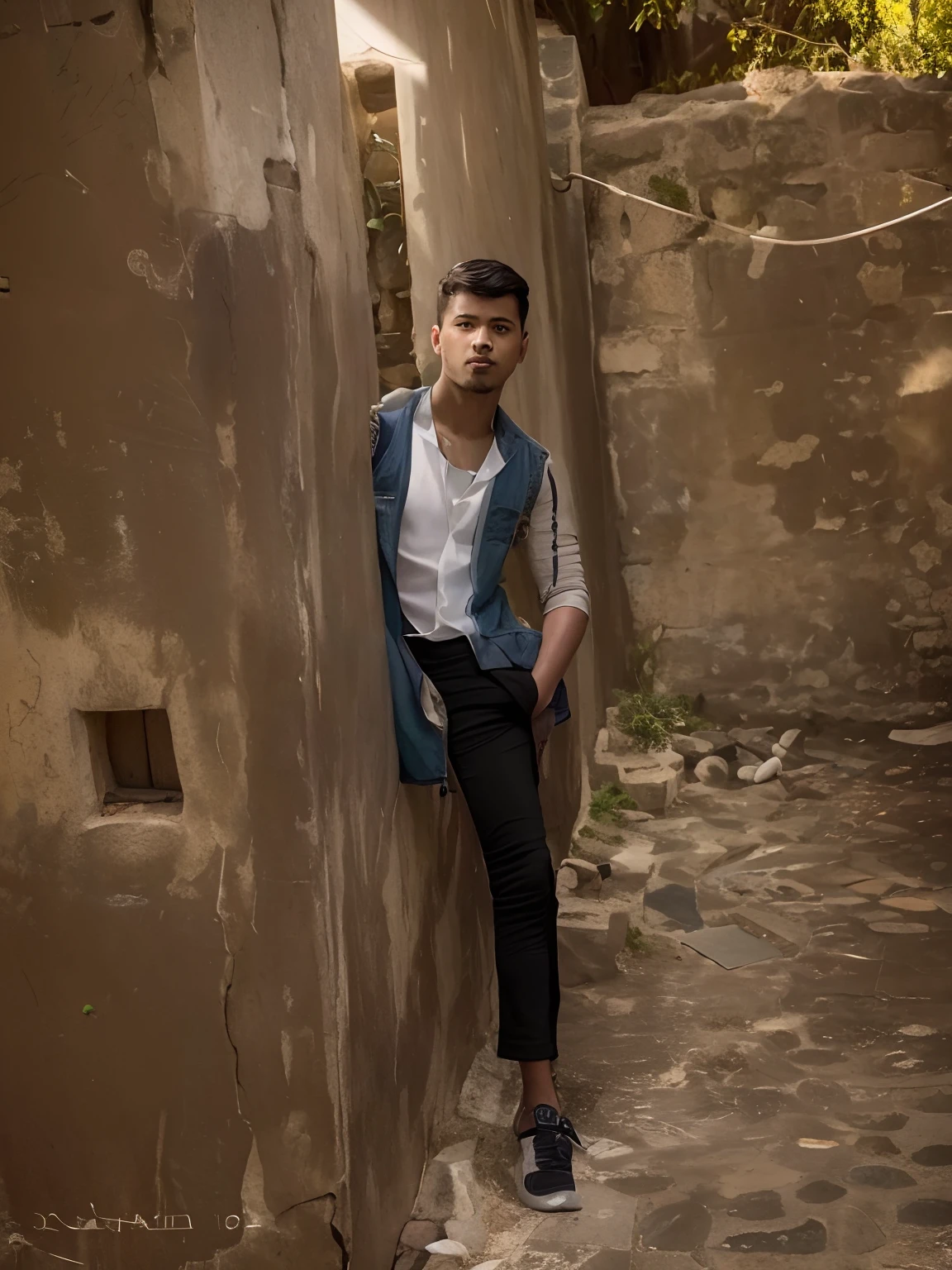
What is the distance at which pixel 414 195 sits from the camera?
3320 mm

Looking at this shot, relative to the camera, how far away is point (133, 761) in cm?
233

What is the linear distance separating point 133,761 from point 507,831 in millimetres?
974

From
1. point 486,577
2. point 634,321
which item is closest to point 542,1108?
point 486,577

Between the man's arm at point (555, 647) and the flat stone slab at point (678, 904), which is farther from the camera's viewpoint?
the flat stone slab at point (678, 904)

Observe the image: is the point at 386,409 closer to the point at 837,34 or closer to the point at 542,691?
the point at 542,691

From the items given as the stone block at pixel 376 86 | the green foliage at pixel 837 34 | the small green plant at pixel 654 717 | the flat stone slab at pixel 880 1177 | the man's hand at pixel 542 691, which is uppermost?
the green foliage at pixel 837 34

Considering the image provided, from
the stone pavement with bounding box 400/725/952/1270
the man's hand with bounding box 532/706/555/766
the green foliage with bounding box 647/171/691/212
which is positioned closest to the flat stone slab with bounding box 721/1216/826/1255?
the stone pavement with bounding box 400/725/952/1270

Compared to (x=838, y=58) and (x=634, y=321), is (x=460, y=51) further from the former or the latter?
(x=838, y=58)

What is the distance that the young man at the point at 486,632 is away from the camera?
2840 millimetres

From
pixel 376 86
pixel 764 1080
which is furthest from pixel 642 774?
pixel 376 86

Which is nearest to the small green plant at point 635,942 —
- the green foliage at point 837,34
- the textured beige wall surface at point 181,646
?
the textured beige wall surface at point 181,646

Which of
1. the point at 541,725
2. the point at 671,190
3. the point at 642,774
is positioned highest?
the point at 671,190

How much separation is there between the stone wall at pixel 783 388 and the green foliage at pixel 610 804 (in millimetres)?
1389

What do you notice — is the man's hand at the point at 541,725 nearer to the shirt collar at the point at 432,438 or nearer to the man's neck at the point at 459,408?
the shirt collar at the point at 432,438
